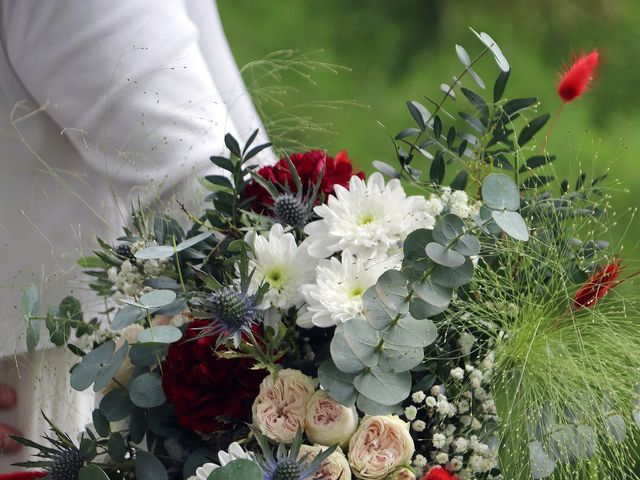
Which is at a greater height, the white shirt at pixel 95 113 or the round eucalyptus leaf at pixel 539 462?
the white shirt at pixel 95 113

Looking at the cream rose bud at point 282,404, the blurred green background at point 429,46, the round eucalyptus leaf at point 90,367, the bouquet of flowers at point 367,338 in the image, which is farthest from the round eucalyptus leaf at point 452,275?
the blurred green background at point 429,46

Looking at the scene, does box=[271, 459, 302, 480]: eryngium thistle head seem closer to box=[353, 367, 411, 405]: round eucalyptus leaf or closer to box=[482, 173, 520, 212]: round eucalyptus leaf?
box=[353, 367, 411, 405]: round eucalyptus leaf

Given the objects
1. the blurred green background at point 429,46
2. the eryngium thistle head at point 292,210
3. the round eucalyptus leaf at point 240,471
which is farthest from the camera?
the blurred green background at point 429,46

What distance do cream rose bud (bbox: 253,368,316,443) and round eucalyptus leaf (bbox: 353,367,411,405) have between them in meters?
0.04

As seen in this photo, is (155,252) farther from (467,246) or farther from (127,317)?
(467,246)

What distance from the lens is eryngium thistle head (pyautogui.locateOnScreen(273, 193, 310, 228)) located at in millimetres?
542

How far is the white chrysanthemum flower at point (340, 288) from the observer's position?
48cm

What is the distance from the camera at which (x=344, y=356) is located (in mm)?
473

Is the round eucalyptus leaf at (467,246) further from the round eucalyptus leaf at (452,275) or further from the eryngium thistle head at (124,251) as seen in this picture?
the eryngium thistle head at (124,251)

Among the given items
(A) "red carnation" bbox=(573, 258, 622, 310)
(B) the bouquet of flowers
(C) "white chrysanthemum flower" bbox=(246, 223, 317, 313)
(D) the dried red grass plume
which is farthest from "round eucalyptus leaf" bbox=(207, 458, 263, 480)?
(D) the dried red grass plume

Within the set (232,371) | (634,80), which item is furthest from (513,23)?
(232,371)

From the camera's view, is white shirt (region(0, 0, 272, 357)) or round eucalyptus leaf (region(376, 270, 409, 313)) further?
white shirt (region(0, 0, 272, 357))

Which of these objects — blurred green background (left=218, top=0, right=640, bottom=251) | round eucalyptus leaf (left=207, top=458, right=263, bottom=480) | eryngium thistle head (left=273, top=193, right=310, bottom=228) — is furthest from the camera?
blurred green background (left=218, top=0, right=640, bottom=251)

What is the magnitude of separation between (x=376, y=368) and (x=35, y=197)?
36 cm
